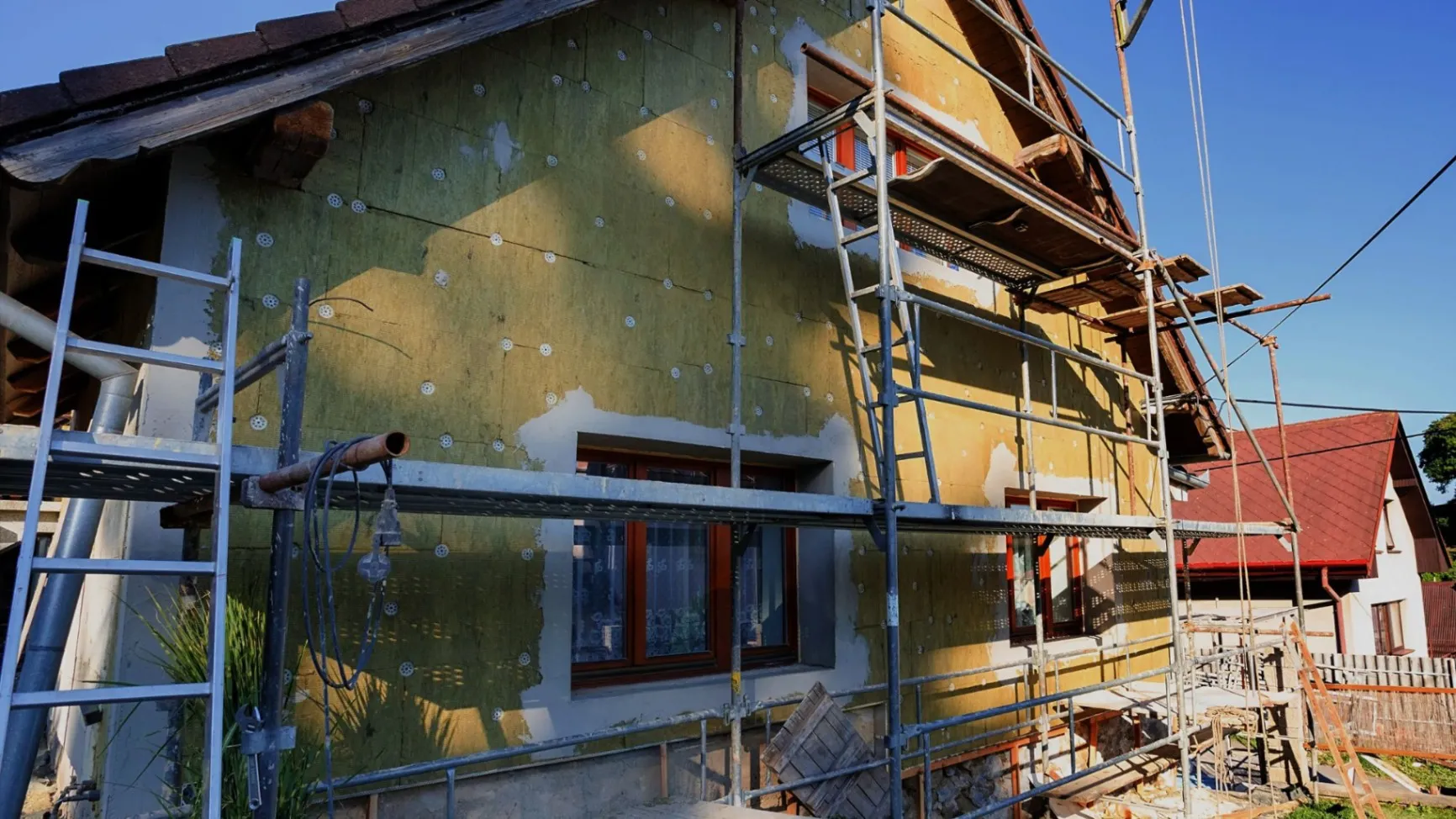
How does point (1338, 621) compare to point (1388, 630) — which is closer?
point (1338, 621)

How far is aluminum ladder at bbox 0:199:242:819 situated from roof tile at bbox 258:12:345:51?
46.0 inches

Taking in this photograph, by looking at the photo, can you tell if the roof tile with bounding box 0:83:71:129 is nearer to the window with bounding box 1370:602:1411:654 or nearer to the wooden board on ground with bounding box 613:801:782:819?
the wooden board on ground with bounding box 613:801:782:819

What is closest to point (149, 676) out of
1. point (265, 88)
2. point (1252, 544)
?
point (265, 88)

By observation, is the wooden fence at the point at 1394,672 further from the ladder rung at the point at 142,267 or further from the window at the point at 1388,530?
the ladder rung at the point at 142,267

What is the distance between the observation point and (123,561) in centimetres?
265

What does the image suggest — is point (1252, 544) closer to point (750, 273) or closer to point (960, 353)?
point (960, 353)

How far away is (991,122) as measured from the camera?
9.10m

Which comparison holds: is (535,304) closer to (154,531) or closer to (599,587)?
(599,587)

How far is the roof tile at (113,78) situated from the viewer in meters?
3.20

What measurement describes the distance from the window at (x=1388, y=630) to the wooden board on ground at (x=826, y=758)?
17.0m

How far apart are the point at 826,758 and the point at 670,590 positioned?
1.41m

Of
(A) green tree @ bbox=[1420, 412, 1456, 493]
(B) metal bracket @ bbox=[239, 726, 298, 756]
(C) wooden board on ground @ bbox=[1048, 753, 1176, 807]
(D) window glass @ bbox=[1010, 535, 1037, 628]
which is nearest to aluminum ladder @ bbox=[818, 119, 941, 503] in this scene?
(D) window glass @ bbox=[1010, 535, 1037, 628]

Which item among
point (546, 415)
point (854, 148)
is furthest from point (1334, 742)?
point (546, 415)

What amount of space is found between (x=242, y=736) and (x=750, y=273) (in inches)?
169
